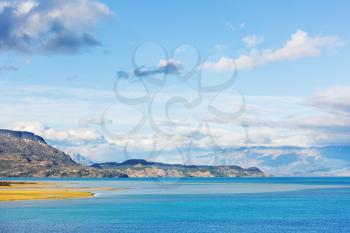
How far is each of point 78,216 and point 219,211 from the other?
3902 centimetres

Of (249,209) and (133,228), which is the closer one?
(133,228)

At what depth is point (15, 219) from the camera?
384 ft

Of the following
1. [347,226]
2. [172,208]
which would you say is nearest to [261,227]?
[347,226]

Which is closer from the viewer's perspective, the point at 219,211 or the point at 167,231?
the point at 167,231

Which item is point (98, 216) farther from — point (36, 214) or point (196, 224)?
point (196, 224)

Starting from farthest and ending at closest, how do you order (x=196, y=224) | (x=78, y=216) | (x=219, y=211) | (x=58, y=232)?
1. (x=219, y=211)
2. (x=78, y=216)
3. (x=196, y=224)
4. (x=58, y=232)

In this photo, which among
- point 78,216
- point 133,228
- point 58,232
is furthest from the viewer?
point 78,216

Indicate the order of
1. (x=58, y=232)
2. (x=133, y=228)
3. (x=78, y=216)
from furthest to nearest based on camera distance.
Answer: (x=78, y=216) < (x=133, y=228) < (x=58, y=232)

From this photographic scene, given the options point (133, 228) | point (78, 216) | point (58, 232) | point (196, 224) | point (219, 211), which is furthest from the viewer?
point (219, 211)

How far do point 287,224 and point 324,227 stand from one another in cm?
803

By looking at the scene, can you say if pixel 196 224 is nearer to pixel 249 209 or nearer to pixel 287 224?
pixel 287 224

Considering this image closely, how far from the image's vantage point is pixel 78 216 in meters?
126

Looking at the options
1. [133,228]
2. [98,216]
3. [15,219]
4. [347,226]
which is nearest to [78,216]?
[98,216]

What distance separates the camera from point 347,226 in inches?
4427
